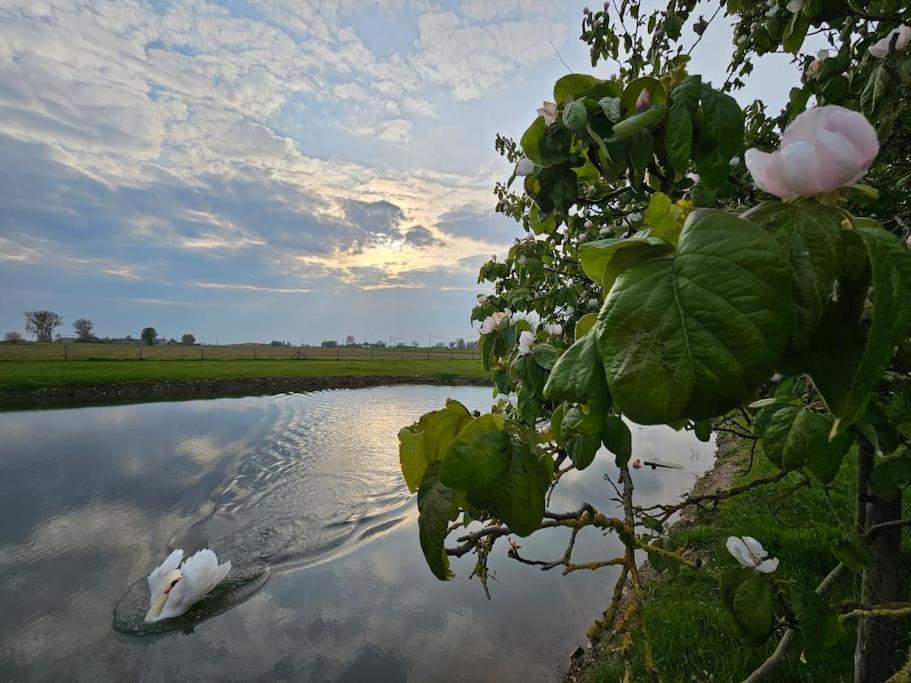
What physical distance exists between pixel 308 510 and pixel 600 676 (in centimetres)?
567

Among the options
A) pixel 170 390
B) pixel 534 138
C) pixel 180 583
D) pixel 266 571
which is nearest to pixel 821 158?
pixel 534 138

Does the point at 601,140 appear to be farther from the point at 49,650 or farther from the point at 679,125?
the point at 49,650

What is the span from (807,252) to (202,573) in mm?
6138

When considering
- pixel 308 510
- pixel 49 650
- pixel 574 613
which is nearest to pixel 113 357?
pixel 308 510

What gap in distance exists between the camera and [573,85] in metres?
Result: 1.00

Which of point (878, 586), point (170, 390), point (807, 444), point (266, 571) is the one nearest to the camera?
point (807, 444)

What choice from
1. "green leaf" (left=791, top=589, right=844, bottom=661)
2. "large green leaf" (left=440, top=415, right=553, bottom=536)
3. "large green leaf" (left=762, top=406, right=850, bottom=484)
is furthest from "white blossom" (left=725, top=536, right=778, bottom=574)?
"large green leaf" (left=440, top=415, right=553, bottom=536)

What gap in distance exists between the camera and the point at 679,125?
862 millimetres

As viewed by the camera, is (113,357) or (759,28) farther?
(113,357)

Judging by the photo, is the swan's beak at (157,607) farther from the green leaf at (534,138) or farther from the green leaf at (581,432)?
the green leaf at (534,138)

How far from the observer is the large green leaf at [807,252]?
420mm

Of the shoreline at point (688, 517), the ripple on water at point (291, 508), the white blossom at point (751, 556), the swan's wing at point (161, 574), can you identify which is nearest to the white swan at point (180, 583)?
the swan's wing at point (161, 574)

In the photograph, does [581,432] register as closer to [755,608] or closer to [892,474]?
[755,608]

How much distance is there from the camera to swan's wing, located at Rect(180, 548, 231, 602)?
4.95 metres
